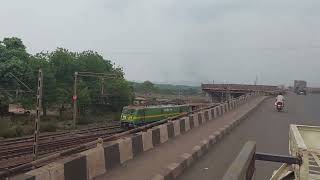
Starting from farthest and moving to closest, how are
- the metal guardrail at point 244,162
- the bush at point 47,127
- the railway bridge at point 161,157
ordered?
the bush at point 47,127 → the railway bridge at point 161,157 → the metal guardrail at point 244,162

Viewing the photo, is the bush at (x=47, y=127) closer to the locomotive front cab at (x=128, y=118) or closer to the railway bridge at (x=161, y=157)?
the locomotive front cab at (x=128, y=118)

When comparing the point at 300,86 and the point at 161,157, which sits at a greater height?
the point at 300,86

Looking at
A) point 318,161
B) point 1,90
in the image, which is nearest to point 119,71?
point 1,90

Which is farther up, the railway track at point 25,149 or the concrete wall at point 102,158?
the concrete wall at point 102,158

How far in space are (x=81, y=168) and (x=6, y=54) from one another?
42784 millimetres

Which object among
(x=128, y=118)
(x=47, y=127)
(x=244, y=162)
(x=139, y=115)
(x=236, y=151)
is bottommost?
(x=47, y=127)

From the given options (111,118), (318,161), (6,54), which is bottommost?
(111,118)

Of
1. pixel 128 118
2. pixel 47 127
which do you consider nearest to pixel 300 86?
pixel 128 118

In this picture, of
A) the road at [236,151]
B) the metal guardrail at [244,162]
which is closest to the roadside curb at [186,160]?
the road at [236,151]

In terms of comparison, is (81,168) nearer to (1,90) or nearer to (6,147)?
(6,147)

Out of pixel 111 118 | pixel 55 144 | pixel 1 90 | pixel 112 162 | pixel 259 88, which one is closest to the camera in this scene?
pixel 112 162

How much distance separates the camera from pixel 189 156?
10625 millimetres

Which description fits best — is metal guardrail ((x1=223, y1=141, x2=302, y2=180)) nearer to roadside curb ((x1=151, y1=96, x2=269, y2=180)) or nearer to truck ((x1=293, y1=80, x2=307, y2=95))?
roadside curb ((x1=151, y1=96, x2=269, y2=180))

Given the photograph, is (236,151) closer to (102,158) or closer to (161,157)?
(161,157)
